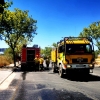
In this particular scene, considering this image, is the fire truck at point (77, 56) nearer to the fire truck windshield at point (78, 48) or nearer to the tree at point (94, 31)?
the fire truck windshield at point (78, 48)

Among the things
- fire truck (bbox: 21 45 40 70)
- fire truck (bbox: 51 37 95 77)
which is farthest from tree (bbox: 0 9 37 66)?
fire truck (bbox: 51 37 95 77)

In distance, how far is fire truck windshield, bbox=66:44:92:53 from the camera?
803 inches

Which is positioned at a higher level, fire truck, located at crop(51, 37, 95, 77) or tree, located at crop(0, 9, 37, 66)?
tree, located at crop(0, 9, 37, 66)

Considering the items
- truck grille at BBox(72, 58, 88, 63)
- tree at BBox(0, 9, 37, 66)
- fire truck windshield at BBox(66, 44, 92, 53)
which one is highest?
tree at BBox(0, 9, 37, 66)

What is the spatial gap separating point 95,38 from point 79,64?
3367 centimetres

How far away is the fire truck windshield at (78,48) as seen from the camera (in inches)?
803

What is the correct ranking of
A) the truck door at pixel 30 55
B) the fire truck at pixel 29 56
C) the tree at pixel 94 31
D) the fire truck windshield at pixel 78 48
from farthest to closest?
the tree at pixel 94 31, the truck door at pixel 30 55, the fire truck at pixel 29 56, the fire truck windshield at pixel 78 48

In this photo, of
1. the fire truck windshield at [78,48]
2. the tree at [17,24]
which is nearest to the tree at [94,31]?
the tree at [17,24]

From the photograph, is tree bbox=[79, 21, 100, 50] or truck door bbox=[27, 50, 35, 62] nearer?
truck door bbox=[27, 50, 35, 62]

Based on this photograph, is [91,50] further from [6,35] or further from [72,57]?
[6,35]

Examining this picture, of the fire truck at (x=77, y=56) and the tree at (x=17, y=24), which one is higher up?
the tree at (x=17, y=24)

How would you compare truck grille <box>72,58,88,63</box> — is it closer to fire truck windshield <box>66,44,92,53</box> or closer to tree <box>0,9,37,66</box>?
fire truck windshield <box>66,44,92,53</box>

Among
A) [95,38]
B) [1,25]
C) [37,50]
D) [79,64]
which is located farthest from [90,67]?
[95,38]

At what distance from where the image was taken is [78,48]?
813 inches
